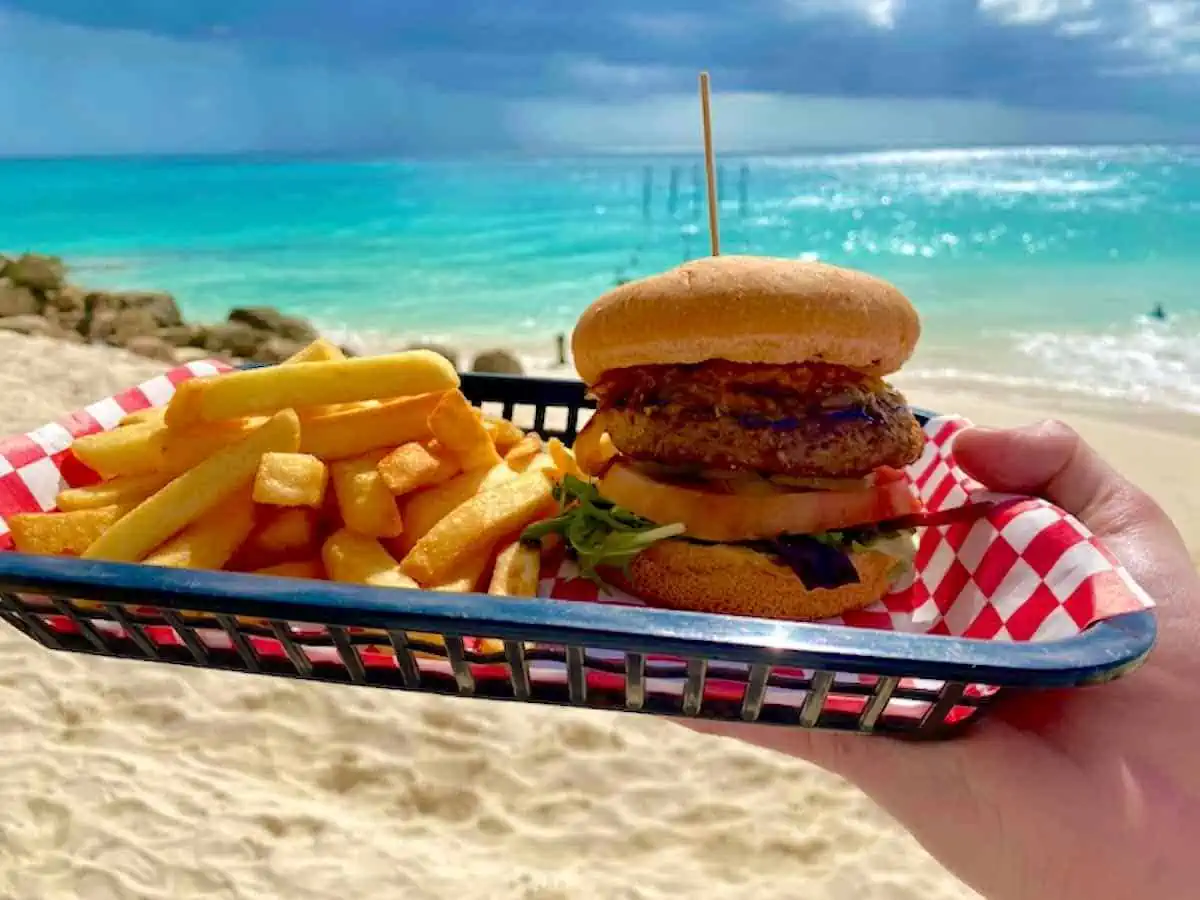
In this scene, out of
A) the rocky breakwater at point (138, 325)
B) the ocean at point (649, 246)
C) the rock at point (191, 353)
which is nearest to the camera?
the rock at point (191, 353)

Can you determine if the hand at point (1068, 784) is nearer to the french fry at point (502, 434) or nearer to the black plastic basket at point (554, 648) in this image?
the black plastic basket at point (554, 648)

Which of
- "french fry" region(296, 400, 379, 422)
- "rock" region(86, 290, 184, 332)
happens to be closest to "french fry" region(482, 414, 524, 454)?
"french fry" region(296, 400, 379, 422)

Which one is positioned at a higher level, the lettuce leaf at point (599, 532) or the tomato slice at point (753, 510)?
the tomato slice at point (753, 510)

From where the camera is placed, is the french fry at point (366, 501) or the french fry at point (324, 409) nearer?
the french fry at point (366, 501)

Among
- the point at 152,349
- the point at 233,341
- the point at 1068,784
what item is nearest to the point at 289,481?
the point at 1068,784

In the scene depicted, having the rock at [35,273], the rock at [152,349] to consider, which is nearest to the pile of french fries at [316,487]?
the rock at [152,349]

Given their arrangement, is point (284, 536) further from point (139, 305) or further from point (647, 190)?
point (647, 190)
